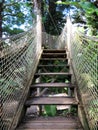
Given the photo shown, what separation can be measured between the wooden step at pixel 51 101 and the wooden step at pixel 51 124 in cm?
22

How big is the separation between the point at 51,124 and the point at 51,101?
0.45m

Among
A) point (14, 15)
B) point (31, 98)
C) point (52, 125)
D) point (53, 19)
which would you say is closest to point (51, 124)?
point (52, 125)

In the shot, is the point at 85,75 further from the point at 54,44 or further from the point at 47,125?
the point at 54,44

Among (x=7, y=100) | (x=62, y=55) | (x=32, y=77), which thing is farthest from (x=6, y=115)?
(x=62, y=55)

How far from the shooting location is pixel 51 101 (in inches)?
121

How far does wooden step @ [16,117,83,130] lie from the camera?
2.58 m

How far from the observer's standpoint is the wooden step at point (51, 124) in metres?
2.58

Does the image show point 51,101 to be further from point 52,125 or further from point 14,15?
point 14,15

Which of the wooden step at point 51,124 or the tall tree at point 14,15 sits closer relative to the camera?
the wooden step at point 51,124

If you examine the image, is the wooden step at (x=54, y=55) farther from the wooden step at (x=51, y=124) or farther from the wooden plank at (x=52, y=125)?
the wooden plank at (x=52, y=125)

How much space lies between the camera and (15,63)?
2789 mm

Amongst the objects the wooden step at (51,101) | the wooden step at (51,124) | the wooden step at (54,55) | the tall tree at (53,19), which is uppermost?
the tall tree at (53,19)

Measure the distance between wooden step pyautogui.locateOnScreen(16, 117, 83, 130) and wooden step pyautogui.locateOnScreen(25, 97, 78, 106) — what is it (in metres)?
0.22

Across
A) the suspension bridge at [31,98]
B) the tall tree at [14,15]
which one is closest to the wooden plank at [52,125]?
the suspension bridge at [31,98]
